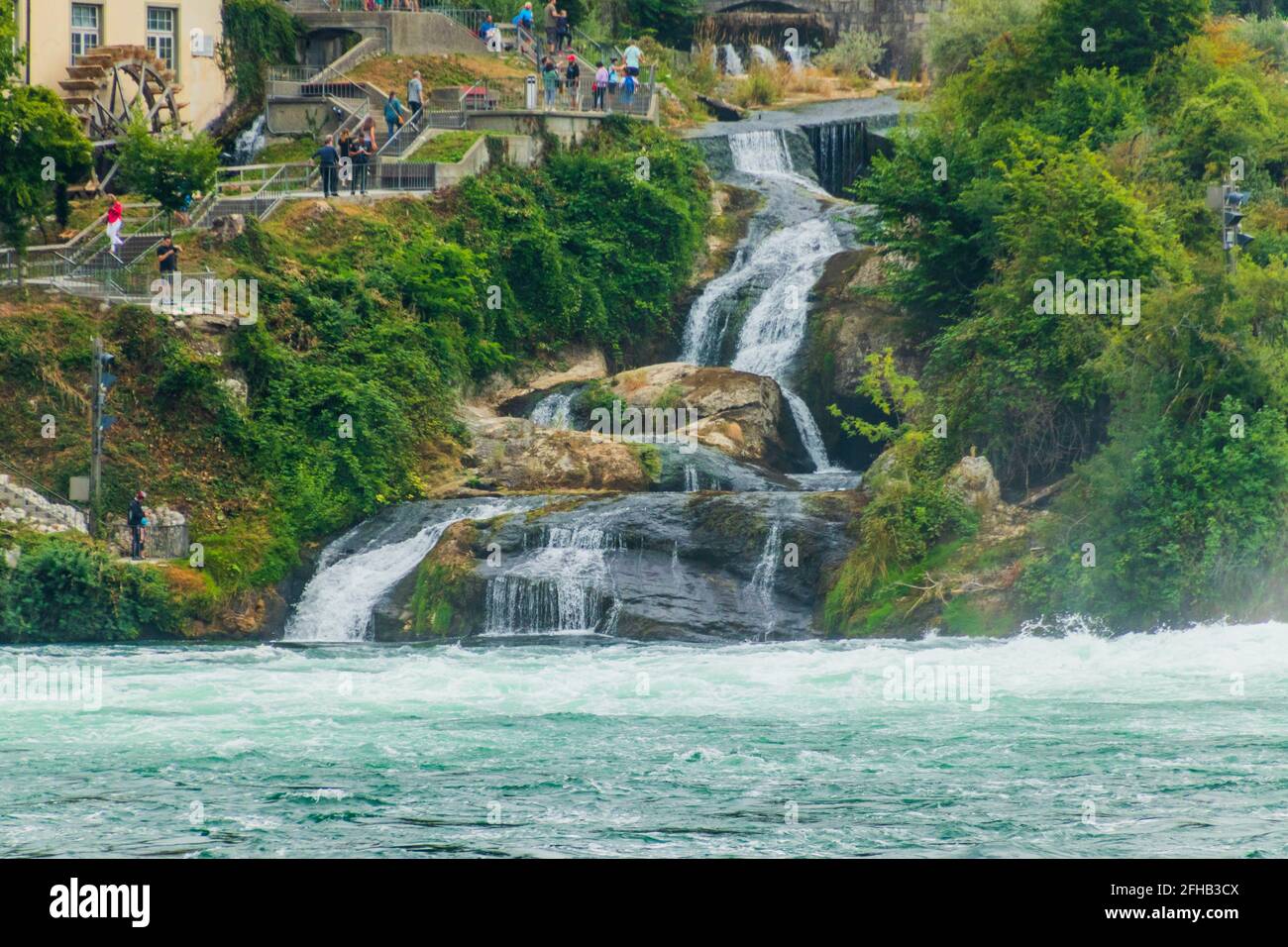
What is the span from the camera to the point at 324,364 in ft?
148

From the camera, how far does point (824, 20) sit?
73125 millimetres

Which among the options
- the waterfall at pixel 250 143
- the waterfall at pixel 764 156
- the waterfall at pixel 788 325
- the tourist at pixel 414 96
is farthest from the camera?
the waterfall at pixel 764 156

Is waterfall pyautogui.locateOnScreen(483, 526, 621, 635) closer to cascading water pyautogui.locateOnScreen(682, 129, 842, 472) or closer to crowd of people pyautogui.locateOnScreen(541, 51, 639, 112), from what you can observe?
cascading water pyautogui.locateOnScreen(682, 129, 842, 472)

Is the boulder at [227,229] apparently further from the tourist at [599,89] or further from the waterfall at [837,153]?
the waterfall at [837,153]

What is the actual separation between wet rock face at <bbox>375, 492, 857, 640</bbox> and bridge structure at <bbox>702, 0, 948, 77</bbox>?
3467cm

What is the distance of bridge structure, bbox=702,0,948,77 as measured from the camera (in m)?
71.9

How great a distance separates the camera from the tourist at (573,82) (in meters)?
55.9

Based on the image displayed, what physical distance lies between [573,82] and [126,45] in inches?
427

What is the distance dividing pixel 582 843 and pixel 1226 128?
2552 cm

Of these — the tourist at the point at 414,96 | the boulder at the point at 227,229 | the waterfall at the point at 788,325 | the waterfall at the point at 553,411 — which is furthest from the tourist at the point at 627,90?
the boulder at the point at 227,229

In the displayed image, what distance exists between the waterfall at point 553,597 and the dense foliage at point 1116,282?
163 inches

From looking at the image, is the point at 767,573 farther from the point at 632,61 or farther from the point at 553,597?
the point at 632,61

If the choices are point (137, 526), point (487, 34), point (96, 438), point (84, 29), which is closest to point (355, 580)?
point (137, 526)

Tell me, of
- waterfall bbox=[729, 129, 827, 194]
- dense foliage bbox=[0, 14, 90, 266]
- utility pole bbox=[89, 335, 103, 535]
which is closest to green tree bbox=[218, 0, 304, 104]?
waterfall bbox=[729, 129, 827, 194]
